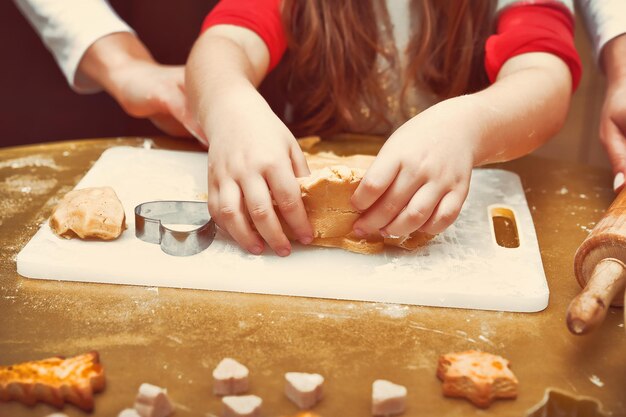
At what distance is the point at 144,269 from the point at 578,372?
17.7 inches

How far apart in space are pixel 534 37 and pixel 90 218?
27.0 inches

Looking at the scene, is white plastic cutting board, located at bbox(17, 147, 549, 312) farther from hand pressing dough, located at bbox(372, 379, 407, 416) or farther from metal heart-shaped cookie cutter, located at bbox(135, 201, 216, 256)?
hand pressing dough, located at bbox(372, 379, 407, 416)

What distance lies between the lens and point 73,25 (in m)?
1.33

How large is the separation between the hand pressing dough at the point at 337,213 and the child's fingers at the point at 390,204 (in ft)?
0.05

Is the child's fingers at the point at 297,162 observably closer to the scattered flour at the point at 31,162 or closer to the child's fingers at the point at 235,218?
the child's fingers at the point at 235,218

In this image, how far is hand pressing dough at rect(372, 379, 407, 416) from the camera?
2.00 ft

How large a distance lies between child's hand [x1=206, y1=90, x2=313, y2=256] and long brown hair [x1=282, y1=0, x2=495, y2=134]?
392mm

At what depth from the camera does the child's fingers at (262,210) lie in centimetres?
83

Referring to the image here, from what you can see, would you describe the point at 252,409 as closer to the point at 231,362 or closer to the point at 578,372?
the point at 231,362

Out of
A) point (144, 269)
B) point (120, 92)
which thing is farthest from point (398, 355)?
point (120, 92)

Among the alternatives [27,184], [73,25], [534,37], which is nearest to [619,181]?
[534,37]

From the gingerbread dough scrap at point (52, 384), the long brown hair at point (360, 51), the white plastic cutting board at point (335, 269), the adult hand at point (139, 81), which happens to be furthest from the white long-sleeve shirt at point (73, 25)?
the gingerbread dough scrap at point (52, 384)

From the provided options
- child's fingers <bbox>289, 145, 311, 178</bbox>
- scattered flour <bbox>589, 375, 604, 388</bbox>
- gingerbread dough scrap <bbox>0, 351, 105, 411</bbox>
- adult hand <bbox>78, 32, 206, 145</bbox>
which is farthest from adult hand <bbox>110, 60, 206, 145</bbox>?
scattered flour <bbox>589, 375, 604, 388</bbox>

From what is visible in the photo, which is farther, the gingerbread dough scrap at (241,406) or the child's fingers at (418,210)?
the child's fingers at (418,210)
